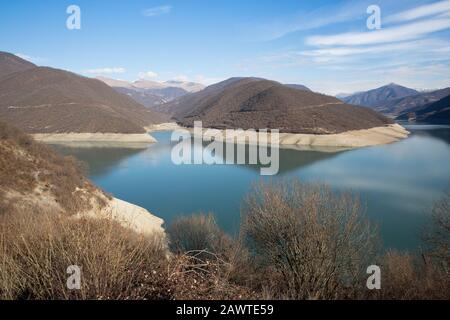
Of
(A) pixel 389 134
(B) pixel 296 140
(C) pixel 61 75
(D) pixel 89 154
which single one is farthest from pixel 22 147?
(C) pixel 61 75

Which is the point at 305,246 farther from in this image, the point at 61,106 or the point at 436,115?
the point at 436,115

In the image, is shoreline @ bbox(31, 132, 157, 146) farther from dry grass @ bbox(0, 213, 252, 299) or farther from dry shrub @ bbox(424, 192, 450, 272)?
dry grass @ bbox(0, 213, 252, 299)

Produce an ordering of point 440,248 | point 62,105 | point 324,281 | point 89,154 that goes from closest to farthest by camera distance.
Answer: point 324,281, point 440,248, point 89,154, point 62,105

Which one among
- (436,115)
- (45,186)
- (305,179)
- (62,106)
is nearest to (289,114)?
(305,179)

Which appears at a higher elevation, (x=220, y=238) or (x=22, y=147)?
(x=22, y=147)

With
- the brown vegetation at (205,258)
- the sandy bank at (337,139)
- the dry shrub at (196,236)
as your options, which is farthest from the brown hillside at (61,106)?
the brown vegetation at (205,258)
